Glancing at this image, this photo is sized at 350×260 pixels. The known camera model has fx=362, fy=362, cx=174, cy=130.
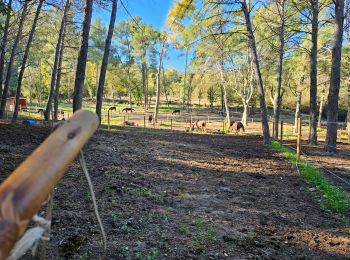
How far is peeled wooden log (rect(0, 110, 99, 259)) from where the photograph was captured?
37.5 inches

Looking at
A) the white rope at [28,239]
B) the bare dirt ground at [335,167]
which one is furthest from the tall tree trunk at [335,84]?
the white rope at [28,239]

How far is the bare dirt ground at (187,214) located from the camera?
3.65 m

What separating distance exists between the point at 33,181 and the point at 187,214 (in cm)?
396

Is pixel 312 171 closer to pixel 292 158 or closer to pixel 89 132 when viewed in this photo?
pixel 292 158

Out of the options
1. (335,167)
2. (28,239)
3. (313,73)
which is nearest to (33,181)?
(28,239)

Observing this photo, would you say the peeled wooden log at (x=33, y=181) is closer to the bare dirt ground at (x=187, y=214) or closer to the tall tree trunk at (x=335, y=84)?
the bare dirt ground at (x=187, y=214)

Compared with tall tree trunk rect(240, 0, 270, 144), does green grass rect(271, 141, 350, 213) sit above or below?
below

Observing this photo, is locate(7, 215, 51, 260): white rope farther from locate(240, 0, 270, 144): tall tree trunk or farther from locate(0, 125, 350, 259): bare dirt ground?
locate(240, 0, 270, 144): tall tree trunk

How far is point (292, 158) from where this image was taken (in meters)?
10.6

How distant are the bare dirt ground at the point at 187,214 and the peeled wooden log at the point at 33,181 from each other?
238cm

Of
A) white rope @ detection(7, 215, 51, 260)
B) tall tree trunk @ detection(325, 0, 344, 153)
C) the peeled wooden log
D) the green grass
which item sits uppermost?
tall tree trunk @ detection(325, 0, 344, 153)

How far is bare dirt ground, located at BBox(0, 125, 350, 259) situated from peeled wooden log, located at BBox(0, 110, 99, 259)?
7.79 feet

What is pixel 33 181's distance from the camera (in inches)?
39.2

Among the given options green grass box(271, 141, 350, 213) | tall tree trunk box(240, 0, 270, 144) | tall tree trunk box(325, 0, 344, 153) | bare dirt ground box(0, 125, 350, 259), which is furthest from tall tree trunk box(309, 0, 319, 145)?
bare dirt ground box(0, 125, 350, 259)
